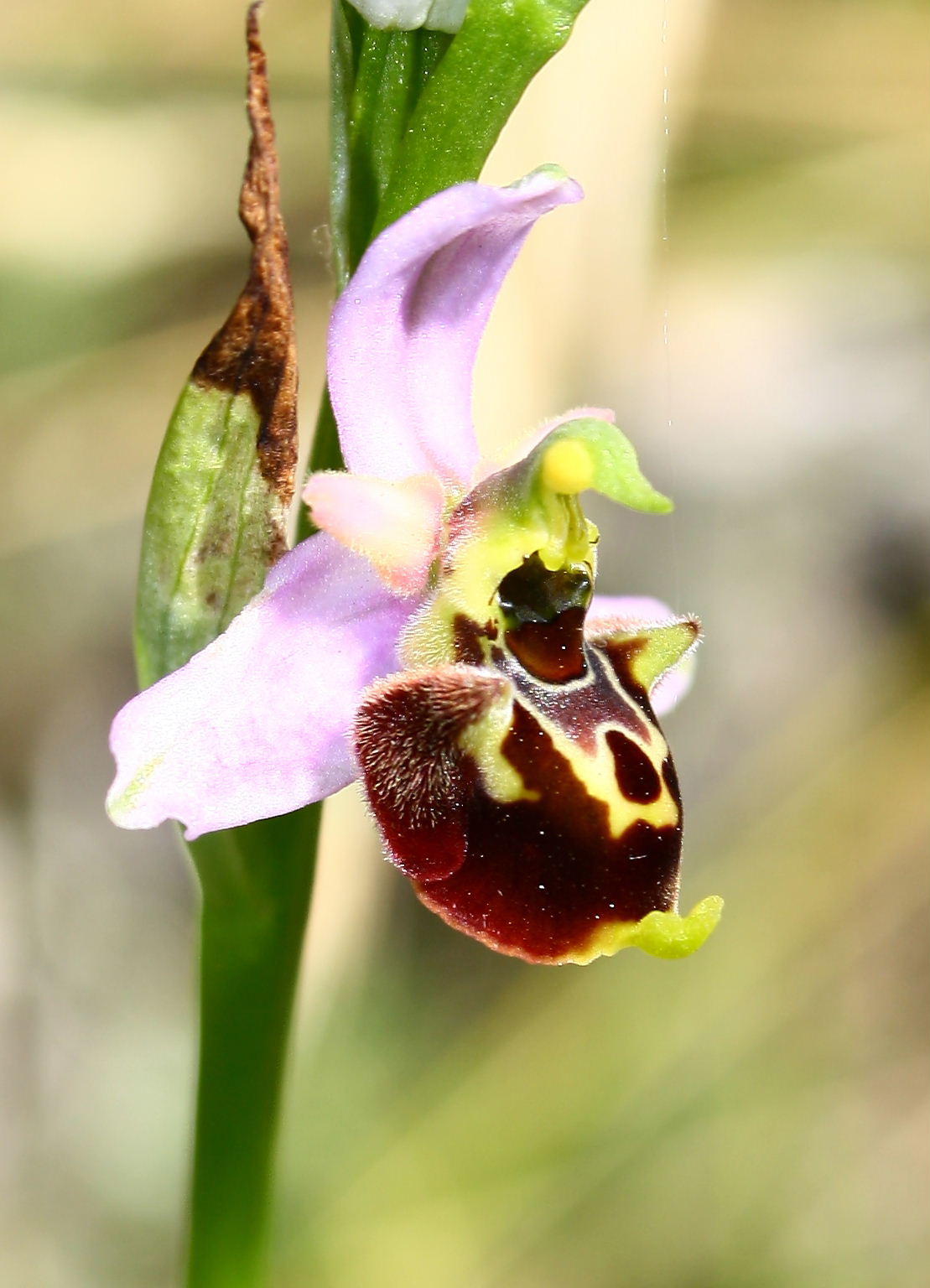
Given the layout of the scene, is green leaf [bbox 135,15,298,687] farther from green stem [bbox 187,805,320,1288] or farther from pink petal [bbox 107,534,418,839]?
green stem [bbox 187,805,320,1288]

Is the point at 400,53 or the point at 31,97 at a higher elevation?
the point at 31,97

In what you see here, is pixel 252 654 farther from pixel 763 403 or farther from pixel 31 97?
pixel 763 403

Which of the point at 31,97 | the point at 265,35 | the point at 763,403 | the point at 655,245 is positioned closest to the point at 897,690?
the point at 763,403

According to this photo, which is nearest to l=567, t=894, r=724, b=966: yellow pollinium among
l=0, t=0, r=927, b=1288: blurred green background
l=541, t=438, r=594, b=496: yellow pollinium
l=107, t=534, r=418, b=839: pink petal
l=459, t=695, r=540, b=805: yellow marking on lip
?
l=459, t=695, r=540, b=805: yellow marking on lip

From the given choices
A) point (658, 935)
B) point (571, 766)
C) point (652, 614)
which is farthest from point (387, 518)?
point (652, 614)

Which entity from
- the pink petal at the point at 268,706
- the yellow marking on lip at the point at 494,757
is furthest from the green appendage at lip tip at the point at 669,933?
the pink petal at the point at 268,706

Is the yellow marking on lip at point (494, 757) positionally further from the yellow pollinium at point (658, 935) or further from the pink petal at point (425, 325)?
the pink petal at point (425, 325)

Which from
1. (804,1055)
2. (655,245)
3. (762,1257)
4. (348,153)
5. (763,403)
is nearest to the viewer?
(348,153)
